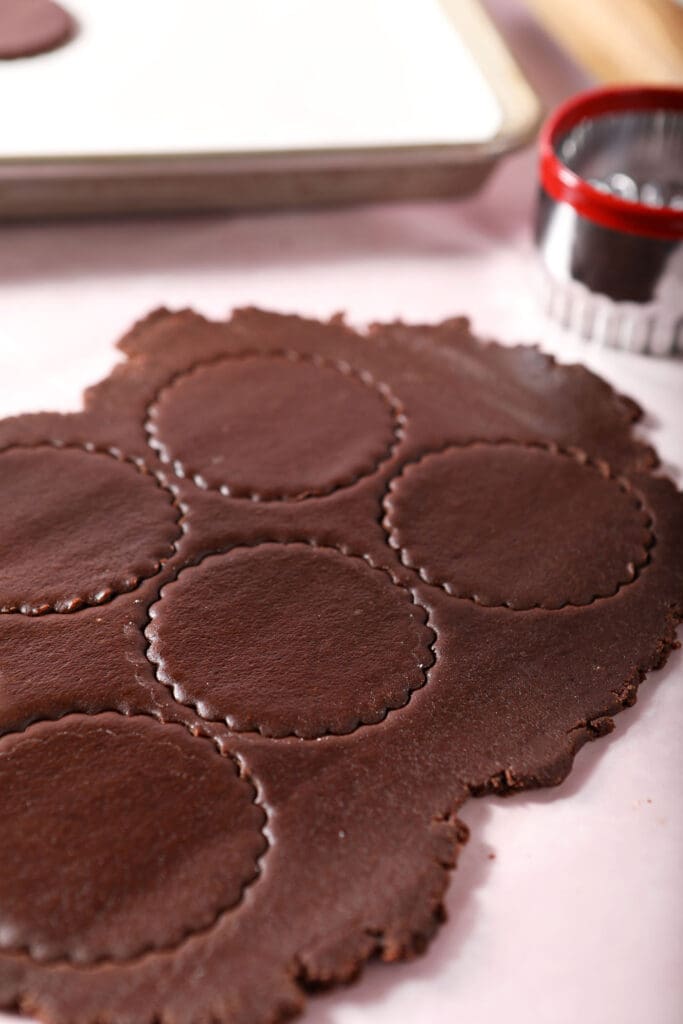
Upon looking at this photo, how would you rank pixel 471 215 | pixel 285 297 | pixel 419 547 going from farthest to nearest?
pixel 471 215, pixel 285 297, pixel 419 547

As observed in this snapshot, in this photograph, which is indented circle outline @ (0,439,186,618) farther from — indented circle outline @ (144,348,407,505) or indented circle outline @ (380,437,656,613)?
indented circle outline @ (380,437,656,613)

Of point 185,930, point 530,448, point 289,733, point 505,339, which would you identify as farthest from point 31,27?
point 185,930

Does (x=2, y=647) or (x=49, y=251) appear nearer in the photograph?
(x=2, y=647)

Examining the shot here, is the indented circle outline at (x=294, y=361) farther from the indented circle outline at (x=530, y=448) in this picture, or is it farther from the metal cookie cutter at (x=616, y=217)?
the metal cookie cutter at (x=616, y=217)

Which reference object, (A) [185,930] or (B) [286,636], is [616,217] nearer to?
(B) [286,636]

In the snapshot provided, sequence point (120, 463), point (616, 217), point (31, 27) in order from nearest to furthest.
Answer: point (120, 463)
point (616, 217)
point (31, 27)

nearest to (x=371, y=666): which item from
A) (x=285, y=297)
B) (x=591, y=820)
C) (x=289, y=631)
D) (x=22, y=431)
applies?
(x=289, y=631)

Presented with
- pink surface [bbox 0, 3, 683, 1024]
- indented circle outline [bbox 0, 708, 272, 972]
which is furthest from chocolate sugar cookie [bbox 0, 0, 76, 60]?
indented circle outline [bbox 0, 708, 272, 972]

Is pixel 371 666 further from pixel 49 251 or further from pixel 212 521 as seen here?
pixel 49 251
